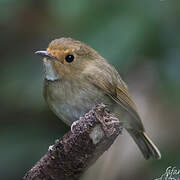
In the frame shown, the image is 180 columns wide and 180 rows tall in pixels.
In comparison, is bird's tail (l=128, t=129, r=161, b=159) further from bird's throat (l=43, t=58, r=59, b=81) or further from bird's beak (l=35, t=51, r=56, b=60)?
bird's beak (l=35, t=51, r=56, b=60)

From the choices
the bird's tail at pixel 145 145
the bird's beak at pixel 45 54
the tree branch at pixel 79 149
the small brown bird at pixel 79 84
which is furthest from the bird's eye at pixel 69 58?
the tree branch at pixel 79 149

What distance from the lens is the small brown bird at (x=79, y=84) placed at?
432 cm

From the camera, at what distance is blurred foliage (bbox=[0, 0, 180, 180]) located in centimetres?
455

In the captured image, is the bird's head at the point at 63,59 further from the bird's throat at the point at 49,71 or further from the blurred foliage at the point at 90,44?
the blurred foliage at the point at 90,44

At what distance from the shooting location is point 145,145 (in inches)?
192

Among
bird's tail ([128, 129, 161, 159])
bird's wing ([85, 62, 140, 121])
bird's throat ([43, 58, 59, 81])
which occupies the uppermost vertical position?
bird's throat ([43, 58, 59, 81])

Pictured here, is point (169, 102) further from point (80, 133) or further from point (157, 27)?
point (80, 133)

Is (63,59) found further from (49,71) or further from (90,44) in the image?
(90,44)

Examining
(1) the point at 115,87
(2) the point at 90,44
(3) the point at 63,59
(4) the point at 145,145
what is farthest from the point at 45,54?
(4) the point at 145,145

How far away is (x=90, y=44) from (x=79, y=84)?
1.46 ft

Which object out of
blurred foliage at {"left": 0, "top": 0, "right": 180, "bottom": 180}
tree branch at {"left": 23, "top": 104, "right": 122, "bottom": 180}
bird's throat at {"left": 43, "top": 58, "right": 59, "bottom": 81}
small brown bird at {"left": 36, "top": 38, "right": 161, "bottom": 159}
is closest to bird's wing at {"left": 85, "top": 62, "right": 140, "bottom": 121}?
small brown bird at {"left": 36, "top": 38, "right": 161, "bottom": 159}

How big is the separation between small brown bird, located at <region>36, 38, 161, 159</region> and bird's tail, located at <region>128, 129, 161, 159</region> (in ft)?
0.04

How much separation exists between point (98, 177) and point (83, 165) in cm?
75

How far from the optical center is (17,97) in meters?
5.29
